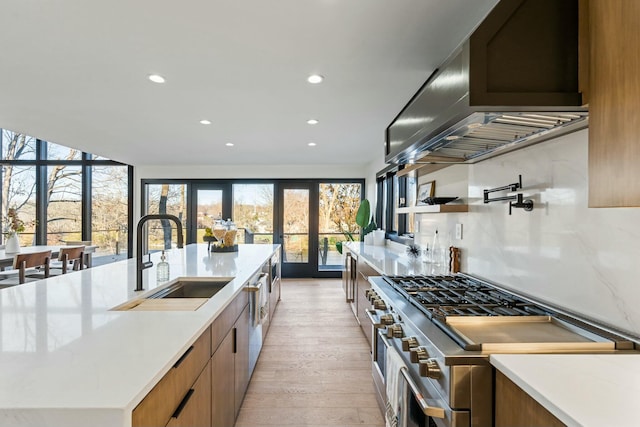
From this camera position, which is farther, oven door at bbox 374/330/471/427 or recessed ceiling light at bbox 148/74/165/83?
recessed ceiling light at bbox 148/74/165/83

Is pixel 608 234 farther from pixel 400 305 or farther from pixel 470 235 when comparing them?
pixel 470 235

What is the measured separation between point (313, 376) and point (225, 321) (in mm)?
1277

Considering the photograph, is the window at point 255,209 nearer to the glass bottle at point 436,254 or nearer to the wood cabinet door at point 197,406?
the glass bottle at point 436,254

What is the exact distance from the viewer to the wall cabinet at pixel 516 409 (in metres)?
0.79

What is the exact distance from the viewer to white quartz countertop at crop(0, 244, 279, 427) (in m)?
0.70

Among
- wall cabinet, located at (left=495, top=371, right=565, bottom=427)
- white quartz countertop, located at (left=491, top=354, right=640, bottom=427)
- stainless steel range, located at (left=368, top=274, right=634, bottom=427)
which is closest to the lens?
white quartz countertop, located at (left=491, top=354, right=640, bottom=427)

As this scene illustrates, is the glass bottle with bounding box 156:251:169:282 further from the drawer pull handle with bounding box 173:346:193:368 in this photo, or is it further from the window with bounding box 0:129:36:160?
the window with bounding box 0:129:36:160

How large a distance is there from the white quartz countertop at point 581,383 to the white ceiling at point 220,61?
5.26 feet

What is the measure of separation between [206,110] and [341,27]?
6.19 feet

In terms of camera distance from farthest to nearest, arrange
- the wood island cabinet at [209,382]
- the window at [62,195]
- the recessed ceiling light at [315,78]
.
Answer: the window at [62,195] → the recessed ceiling light at [315,78] → the wood island cabinet at [209,382]

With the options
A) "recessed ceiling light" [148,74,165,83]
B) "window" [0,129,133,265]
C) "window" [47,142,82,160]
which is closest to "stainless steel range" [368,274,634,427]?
"recessed ceiling light" [148,74,165,83]

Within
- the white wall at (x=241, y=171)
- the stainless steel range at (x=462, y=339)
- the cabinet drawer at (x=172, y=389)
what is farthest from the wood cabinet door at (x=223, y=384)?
the white wall at (x=241, y=171)

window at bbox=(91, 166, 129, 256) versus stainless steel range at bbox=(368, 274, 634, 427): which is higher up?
window at bbox=(91, 166, 129, 256)

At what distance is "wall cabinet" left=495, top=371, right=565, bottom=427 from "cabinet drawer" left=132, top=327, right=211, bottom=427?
1.05m
